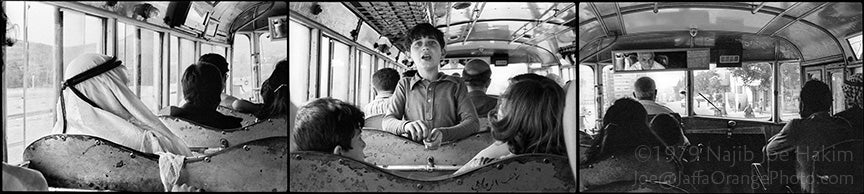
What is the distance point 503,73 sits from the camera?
8.59 ft

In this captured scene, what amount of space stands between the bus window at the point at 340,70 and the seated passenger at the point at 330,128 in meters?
0.05

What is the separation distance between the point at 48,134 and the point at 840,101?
4066mm

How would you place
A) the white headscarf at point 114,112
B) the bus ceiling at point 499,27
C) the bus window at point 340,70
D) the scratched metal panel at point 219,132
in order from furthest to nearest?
1. the white headscarf at point 114,112
2. the scratched metal panel at point 219,132
3. the bus window at point 340,70
4. the bus ceiling at point 499,27

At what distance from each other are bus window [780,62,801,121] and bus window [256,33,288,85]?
240cm

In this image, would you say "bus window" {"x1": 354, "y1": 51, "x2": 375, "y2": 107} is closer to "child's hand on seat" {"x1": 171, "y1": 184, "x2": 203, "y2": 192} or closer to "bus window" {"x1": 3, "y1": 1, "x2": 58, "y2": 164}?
"child's hand on seat" {"x1": 171, "y1": 184, "x2": 203, "y2": 192}

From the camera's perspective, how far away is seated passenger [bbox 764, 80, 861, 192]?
2750 millimetres

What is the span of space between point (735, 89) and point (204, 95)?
2606 millimetres

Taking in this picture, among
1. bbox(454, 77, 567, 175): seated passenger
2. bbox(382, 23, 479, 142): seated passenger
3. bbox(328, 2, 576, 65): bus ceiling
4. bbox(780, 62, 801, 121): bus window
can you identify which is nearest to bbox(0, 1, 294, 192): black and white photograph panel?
bbox(382, 23, 479, 142): seated passenger

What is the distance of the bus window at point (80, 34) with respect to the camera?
114 inches

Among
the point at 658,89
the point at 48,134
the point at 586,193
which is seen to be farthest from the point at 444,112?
the point at 48,134

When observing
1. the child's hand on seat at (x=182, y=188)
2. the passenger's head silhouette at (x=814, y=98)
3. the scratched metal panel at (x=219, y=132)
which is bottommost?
the child's hand on seat at (x=182, y=188)

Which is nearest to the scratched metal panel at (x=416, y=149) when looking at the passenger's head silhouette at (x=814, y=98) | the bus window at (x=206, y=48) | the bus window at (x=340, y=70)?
the bus window at (x=340, y=70)

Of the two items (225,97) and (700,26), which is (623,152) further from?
(225,97)

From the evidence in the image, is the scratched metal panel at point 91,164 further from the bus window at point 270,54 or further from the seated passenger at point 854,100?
the seated passenger at point 854,100
